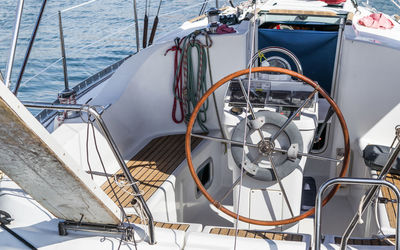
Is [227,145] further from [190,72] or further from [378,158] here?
[378,158]

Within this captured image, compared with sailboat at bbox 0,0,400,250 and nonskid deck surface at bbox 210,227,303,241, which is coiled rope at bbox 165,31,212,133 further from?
nonskid deck surface at bbox 210,227,303,241

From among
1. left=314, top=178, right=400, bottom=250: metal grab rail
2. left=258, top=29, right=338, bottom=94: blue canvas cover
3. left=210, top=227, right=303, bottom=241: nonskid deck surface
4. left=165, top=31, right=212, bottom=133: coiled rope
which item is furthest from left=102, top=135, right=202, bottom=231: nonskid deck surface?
left=314, top=178, right=400, bottom=250: metal grab rail

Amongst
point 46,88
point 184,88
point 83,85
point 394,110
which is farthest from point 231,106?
point 46,88

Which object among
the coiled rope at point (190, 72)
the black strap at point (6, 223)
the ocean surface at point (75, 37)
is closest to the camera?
the black strap at point (6, 223)

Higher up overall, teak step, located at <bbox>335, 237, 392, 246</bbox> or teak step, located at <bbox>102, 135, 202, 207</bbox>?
teak step, located at <bbox>335, 237, 392, 246</bbox>

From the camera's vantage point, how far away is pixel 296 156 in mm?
2088

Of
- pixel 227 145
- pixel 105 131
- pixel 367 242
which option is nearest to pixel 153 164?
pixel 227 145

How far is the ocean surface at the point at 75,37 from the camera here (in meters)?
7.67

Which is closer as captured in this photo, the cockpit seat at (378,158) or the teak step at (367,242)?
the teak step at (367,242)

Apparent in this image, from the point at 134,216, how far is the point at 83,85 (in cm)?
192

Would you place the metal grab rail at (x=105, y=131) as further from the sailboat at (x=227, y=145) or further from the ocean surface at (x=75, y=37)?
the ocean surface at (x=75, y=37)

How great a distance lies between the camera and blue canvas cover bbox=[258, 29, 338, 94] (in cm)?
303

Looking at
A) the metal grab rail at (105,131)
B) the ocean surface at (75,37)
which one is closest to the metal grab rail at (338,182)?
the metal grab rail at (105,131)

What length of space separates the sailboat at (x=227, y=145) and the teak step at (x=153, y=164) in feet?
0.04
